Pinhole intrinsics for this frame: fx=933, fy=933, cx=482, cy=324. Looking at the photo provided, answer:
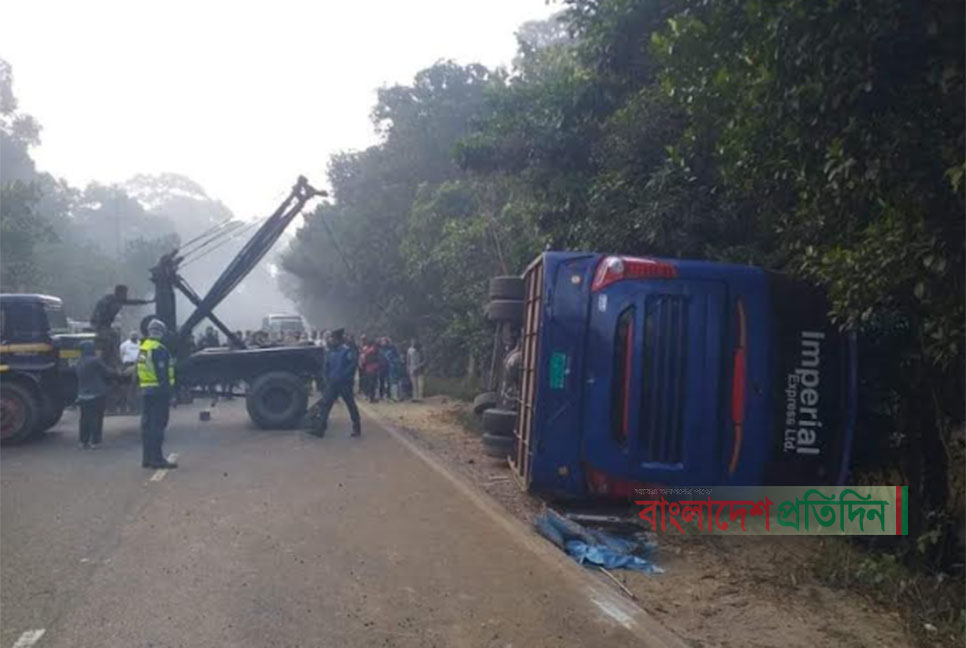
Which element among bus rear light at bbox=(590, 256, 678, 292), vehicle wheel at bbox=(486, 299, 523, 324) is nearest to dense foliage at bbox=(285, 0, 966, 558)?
bus rear light at bbox=(590, 256, 678, 292)

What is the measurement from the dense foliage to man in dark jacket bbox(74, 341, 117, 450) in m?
6.01

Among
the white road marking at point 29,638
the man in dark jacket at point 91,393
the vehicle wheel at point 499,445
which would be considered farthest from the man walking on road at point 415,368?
the white road marking at point 29,638

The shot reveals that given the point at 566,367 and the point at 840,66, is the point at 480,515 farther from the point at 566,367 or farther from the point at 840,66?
the point at 840,66

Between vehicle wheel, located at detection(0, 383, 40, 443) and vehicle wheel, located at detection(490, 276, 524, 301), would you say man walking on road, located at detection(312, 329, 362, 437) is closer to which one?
vehicle wheel, located at detection(0, 383, 40, 443)

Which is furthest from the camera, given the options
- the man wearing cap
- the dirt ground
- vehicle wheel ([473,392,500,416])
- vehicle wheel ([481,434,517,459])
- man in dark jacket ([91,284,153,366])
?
man in dark jacket ([91,284,153,366])

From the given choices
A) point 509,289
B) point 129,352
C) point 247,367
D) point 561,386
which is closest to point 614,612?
point 561,386

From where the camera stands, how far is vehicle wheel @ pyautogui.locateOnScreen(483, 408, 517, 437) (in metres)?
9.84

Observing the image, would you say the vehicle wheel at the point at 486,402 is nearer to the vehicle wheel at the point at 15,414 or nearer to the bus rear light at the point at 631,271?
the bus rear light at the point at 631,271

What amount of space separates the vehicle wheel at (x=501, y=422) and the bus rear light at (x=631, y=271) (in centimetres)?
255

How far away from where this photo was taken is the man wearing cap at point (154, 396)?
35.5 feet

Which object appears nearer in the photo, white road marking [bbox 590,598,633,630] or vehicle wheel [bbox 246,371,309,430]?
white road marking [bbox 590,598,633,630]

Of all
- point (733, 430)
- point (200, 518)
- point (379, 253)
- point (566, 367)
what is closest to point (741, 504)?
point (733, 430)

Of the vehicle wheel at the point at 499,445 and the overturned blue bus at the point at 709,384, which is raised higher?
the overturned blue bus at the point at 709,384

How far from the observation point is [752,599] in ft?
19.2
